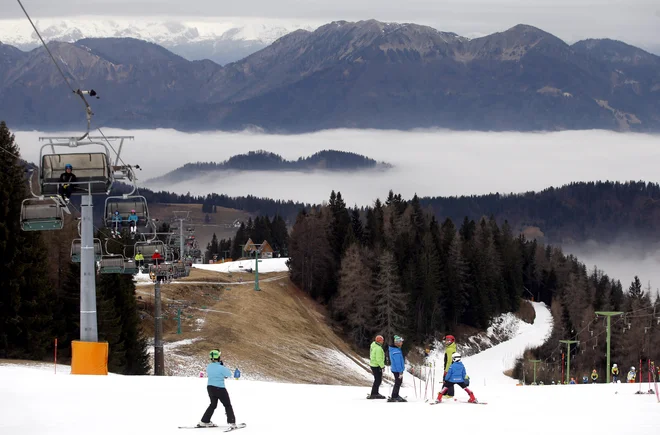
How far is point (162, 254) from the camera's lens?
202 ft

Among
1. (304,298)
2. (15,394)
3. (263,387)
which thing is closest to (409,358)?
(304,298)

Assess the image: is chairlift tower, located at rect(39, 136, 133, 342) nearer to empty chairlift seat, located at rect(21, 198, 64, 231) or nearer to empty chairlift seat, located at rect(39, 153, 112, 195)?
empty chairlift seat, located at rect(39, 153, 112, 195)

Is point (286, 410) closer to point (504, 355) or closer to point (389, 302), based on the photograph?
point (389, 302)

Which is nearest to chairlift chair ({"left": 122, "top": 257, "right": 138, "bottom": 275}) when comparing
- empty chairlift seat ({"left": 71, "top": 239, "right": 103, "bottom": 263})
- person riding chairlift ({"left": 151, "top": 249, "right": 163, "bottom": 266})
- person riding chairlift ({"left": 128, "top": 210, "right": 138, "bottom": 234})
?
person riding chairlift ({"left": 151, "top": 249, "right": 163, "bottom": 266})

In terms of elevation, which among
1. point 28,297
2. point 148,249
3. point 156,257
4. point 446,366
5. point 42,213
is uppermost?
point 42,213

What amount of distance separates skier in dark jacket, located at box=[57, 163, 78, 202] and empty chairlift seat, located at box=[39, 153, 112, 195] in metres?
0.24

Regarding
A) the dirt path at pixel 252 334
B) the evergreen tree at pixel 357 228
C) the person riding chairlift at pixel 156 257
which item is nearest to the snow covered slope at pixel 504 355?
the dirt path at pixel 252 334

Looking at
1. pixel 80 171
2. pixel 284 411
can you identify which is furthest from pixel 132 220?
pixel 284 411

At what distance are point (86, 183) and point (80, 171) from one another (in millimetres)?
742

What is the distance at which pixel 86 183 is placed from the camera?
1357 inches

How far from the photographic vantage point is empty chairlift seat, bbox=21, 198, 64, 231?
118ft

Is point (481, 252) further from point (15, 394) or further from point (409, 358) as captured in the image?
point (15, 394)

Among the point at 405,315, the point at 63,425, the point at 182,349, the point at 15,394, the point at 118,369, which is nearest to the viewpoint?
the point at 63,425

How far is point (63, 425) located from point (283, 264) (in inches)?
4753
